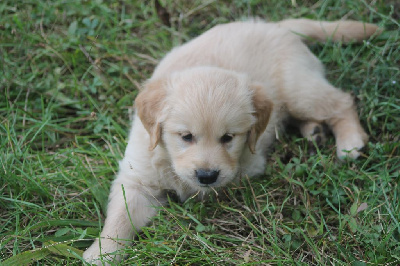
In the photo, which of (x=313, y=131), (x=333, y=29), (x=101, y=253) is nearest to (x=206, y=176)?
(x=101, y=253)

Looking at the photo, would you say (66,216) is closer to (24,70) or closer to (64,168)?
(64,168)

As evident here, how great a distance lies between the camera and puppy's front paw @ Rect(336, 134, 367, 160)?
10.6ft

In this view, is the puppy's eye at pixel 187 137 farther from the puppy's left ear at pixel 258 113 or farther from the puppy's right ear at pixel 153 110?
the puppy's left ear at pixel 258 113

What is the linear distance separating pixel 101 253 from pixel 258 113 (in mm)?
1155

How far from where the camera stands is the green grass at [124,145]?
2.53m

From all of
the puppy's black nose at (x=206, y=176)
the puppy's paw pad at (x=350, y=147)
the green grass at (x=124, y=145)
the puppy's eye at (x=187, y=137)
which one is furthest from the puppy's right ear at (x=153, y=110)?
the puppy's paw pad at (x=350, y=147)

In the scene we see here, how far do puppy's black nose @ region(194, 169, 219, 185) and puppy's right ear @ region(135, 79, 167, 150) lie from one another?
0.32m

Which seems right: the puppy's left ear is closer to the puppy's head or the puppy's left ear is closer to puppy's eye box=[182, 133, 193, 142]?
the puppy's head

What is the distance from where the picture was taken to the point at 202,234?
8.59 ft

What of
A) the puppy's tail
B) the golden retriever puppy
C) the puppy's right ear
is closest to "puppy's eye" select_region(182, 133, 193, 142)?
the golden retriever puppy

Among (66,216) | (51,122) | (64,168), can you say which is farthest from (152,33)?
(66,216)

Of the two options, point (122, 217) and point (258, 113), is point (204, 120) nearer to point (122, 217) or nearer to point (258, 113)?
point (258, 113)

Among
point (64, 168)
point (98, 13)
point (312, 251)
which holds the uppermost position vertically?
point (98, 13)

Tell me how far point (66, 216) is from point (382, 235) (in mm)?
1752
